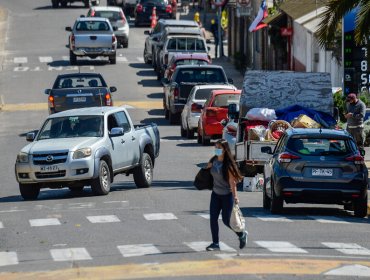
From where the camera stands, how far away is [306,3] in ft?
160

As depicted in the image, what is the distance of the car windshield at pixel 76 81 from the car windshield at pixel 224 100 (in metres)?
5.21

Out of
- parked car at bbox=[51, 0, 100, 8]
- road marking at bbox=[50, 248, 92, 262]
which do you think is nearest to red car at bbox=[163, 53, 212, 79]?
road marking at bbox=[50, 248, 92, 262]

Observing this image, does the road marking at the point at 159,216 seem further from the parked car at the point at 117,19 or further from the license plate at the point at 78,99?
the parked car at the point at 117,19

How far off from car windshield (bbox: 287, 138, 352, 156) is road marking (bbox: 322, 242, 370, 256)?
3569 millimetres

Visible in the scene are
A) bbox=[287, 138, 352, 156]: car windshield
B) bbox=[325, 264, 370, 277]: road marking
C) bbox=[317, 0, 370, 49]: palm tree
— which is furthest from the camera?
bbox=[317, 0, 370, 49]: palm tree

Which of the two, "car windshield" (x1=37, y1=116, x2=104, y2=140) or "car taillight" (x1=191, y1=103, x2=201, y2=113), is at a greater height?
"car windshield" (x1=37, y1=116, x2=104, y2=140)

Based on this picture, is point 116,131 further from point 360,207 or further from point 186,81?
point 186,81

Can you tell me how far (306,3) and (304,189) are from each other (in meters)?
27.6

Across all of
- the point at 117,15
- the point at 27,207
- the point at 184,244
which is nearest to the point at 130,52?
the point at 117,15

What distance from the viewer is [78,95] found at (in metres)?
40.7

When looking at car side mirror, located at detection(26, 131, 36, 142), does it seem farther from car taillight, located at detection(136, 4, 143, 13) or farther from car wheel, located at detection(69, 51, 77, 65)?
car taillight, located at detection(136, 4, 143, 13)

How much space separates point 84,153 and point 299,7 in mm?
25134

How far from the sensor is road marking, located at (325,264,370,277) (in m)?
15.4

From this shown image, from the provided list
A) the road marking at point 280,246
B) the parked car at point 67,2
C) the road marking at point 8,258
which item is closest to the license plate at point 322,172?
the road marking at point 280,246
